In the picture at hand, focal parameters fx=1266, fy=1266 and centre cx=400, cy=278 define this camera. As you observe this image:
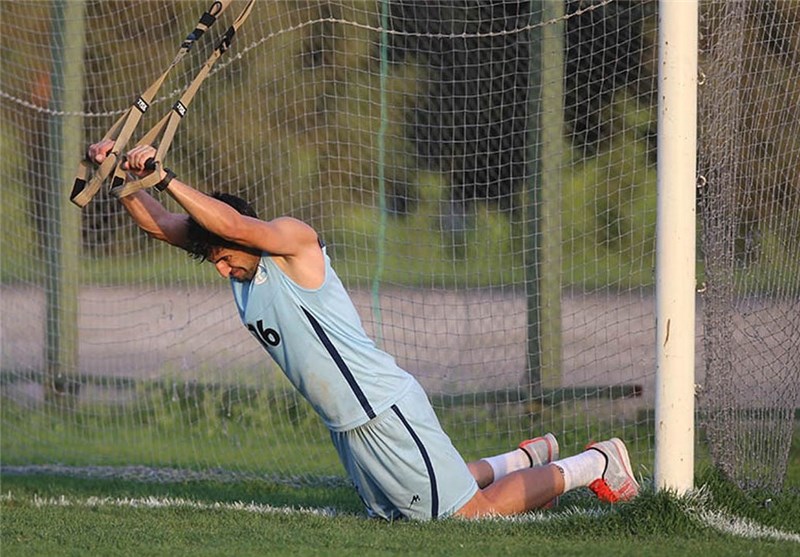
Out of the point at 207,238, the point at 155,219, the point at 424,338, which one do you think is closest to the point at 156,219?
the point at 155,219

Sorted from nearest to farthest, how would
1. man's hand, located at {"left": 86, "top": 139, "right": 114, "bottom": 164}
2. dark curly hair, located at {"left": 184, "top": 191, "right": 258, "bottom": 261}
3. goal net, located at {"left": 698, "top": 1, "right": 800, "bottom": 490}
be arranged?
man's hand, located at {"left": 86, "top": 139, "right": 114, "bottom": 164}, dark curly hair, located at {"left": 184, "top": 191, "right": 258, "bottom": 261}, goal net, located at {"left": 698, "top": 1, "right": 800, "bottom": 490}

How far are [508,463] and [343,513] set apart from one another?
92cm

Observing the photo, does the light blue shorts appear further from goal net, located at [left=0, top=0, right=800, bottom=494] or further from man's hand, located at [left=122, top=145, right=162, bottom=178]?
man's hand, located at [left=122, top=145, right=162, bottom=178]

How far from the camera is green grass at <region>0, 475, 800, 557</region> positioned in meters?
5.36

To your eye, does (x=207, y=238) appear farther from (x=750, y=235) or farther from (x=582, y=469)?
(x=750, y=235)

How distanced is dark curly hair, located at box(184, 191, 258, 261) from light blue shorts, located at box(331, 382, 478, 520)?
106 centimetres

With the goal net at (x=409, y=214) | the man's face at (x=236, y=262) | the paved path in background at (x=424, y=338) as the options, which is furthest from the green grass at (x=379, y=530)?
the paved path in background at (x=424, y=338)

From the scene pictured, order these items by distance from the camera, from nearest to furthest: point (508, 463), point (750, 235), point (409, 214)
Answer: point (508, 463) → point (750, 235) → point (409, 214)

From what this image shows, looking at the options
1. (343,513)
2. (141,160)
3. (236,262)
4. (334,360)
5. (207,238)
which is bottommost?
(343,513)

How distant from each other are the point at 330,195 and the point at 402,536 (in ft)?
14.1

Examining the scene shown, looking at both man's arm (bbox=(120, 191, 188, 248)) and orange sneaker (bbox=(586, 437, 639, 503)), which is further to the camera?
orange sneaker (bbox=(586, 437, 639, 503))

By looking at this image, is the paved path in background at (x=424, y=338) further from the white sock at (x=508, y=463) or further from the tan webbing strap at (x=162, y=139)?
the tan webbing strap at (x=162, y=139)

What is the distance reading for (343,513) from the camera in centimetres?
655

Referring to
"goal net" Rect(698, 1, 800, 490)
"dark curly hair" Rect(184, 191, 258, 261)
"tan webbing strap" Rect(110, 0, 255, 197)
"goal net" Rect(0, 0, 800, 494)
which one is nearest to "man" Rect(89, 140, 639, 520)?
"dark curly hair" Rect(184, 191, 258, 261)
